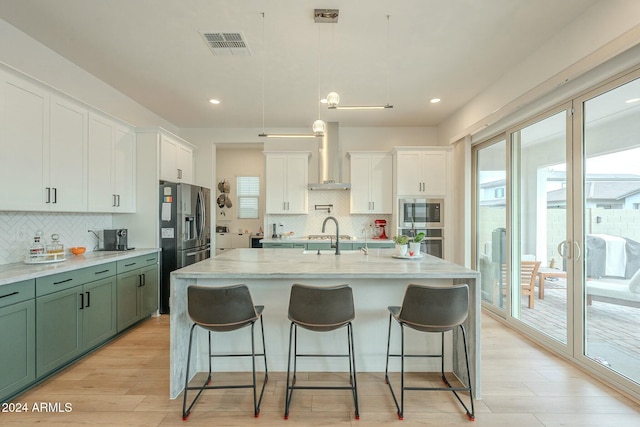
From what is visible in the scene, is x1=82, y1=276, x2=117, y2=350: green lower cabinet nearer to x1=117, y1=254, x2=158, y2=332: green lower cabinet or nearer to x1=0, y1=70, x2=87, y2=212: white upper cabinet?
x1=117, y1=254, x2=158, y2=332: green lower cabinet


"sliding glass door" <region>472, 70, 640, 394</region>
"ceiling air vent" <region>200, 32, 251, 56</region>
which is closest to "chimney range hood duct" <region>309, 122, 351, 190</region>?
"ceiling air vent" <region>200, 32, 251, 56</region>

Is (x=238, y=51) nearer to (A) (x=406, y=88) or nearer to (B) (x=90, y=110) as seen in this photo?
(B) (x=90, y=110)

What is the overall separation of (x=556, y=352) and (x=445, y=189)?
2768 millimetres

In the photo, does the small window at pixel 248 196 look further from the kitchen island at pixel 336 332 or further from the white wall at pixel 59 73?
the kitchen island at pixel 336 332

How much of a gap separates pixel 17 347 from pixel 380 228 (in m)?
4.71

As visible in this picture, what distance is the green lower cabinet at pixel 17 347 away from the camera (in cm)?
200

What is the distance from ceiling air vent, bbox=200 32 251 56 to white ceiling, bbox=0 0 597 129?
0.07 meters

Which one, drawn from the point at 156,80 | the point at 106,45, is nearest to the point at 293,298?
the point at 106,45

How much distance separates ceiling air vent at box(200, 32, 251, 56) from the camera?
2770 mm

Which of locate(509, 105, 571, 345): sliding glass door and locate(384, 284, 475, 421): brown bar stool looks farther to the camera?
locate(509, 105, 571, 345): sliding glass door

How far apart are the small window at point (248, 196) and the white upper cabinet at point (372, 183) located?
→ 133 inches

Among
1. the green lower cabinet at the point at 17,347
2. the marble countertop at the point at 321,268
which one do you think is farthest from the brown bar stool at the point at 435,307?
the green lower cabinet at the point at 17,347

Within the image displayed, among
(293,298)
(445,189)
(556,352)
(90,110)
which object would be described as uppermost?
(90,110)

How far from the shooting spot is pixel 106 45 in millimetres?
2902
